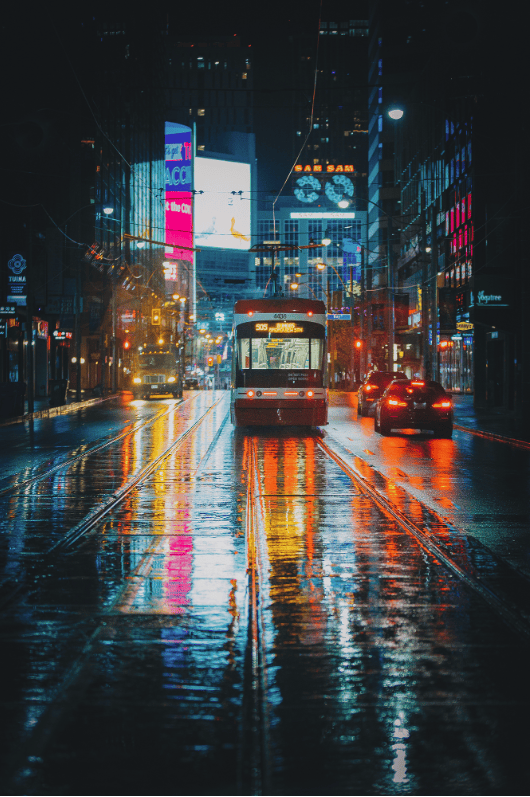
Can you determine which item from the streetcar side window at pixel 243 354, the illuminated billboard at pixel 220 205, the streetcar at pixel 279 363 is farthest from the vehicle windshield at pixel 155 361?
the illuminated billboard at pixel 220 205

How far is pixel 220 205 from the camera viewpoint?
175 m

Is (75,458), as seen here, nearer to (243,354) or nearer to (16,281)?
(243,354)

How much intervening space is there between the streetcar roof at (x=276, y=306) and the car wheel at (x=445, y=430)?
4827 mm

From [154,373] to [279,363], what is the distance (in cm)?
3740

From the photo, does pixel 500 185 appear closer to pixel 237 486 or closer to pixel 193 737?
pixel 237 486

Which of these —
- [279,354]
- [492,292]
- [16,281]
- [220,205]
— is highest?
[220,205]

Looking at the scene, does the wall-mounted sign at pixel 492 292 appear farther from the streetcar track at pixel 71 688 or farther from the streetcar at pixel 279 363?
the streetcar track at pixel 71 688

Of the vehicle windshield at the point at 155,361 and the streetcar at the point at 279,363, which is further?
the vehicle windshield at the point at 155,361

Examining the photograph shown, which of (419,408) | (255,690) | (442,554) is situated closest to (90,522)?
(442,554)

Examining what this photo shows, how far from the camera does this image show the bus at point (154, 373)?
207ft

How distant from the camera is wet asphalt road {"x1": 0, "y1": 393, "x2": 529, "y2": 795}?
163 inches

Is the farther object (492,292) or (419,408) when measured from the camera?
(492,292)

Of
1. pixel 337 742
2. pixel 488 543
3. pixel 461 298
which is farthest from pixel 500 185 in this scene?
pixel 337 742

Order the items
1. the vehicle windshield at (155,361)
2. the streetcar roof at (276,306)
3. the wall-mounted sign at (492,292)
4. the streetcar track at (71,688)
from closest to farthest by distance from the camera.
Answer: the streetcar track at (71,688), the streetcar roof at (276,306), the wall-mounted sign at (492,292), the vehicle windshield at (155,361)
